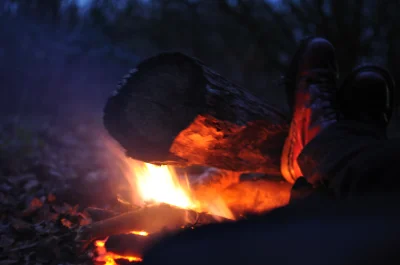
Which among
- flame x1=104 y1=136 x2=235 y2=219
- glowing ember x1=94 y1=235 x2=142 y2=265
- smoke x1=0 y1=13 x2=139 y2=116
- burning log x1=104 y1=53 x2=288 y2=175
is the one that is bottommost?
glowing ember x1=94 y1=235 x2=142 y2=265

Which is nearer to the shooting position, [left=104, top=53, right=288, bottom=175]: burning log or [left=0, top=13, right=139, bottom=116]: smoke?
[left=104, top=53, right=288, bottom=175]: burning log

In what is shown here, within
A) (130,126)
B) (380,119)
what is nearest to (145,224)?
(130,126)

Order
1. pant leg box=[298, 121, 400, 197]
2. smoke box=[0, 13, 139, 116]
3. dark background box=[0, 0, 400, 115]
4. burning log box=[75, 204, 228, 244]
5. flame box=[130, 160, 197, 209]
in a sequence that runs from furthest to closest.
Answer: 1. smoke box=[0, 13, 139, 116]
2. dark background box=[0, 0, 400, 115]
3. flame box=[130, 160, 197, 209]
4. burning log box=[75, 204, 228, 244]
5. pant leg box=[298, 121, 400, 197]

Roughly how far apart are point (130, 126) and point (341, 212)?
1.39 metres

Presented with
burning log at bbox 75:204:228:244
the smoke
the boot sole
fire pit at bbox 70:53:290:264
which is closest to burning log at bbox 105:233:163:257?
fire pit at bbox 70:53:290:264

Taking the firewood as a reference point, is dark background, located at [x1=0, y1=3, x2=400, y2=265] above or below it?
above

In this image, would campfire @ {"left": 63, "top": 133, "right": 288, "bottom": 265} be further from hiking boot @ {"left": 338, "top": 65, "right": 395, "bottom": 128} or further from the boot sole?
the boot sole

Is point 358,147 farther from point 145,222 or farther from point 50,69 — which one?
point 50,69

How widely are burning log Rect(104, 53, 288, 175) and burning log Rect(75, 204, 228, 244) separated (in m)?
0.33

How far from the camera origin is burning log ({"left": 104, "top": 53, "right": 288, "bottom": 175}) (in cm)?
191

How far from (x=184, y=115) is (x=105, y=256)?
96cm

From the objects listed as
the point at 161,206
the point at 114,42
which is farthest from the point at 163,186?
the point at 114,42

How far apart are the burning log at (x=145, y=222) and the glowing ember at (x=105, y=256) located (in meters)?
0.05

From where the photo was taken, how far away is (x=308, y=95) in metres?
2.28
